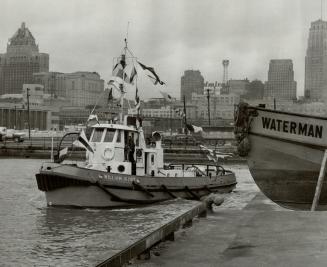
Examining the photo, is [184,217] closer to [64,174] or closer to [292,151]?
[292,151]

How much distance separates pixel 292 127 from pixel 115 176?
7.88 m

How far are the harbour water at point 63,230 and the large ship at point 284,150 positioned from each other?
3.92 meters

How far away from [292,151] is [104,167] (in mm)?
8796

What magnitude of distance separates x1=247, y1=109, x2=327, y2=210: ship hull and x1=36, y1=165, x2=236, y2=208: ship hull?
643 cm

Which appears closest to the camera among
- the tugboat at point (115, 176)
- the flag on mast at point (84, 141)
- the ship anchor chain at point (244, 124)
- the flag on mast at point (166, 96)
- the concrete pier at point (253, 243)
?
the concrete pier at point (253, 243)

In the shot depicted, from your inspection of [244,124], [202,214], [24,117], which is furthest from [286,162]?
[24,117]

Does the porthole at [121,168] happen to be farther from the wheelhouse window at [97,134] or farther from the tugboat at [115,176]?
the wheelhouse window at [97,134]

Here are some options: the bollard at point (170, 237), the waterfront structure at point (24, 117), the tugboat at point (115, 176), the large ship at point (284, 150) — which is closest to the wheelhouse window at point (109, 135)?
the tugboat at point (115, 176)

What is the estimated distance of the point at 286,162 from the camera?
1591cm

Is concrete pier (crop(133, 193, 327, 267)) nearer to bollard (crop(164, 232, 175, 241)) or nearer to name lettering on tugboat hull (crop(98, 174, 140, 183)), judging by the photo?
bollard (crop(164, 232, 175, 241))

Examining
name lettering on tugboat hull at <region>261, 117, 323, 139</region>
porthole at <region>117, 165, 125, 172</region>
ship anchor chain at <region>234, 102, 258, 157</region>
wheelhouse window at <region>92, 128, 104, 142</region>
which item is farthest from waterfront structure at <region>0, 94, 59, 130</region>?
name lettering on tugboat hull at <region>261, 117, 323, 139</region>

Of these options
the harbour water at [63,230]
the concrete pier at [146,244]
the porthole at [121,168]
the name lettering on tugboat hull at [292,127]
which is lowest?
the harbour water at [63,230]

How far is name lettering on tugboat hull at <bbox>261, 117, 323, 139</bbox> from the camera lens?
1536 cm

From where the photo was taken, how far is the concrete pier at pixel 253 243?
31.7ft
